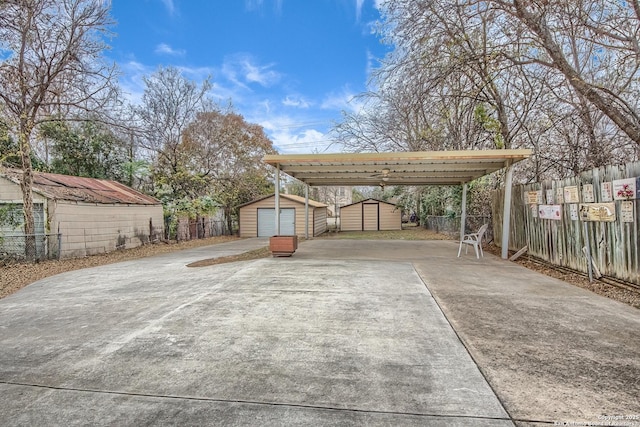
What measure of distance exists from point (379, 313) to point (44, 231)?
9.49 meters

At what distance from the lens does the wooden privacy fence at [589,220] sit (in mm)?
4508

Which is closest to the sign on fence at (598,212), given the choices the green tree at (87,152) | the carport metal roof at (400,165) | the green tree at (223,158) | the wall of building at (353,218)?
the carport metal roof at (400,165)

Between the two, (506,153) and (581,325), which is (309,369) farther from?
(506,153)

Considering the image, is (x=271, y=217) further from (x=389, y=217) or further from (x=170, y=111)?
(x=389, y=217)

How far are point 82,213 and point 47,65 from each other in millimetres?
4051

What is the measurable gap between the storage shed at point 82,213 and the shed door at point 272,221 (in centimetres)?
553

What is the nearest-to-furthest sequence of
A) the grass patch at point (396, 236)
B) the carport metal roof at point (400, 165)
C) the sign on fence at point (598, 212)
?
the sign on fence at point (598, 212) < the carport metal roof at point (400, 165) < the grass patch at point (396, 236)

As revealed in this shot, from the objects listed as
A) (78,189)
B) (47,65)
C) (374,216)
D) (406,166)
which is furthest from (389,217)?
(47,65)

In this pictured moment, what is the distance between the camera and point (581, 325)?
3.33 meters

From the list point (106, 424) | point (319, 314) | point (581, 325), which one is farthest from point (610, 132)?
point (106, 424)

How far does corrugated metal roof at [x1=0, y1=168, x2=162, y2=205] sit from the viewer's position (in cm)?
910

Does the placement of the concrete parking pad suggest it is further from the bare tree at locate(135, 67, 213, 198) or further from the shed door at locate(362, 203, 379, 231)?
the shed door at locate(362, 203, 379, 231)

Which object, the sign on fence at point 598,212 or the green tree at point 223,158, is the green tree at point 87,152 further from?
the sign on fence at point 598,212

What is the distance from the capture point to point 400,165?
9.23 meters
